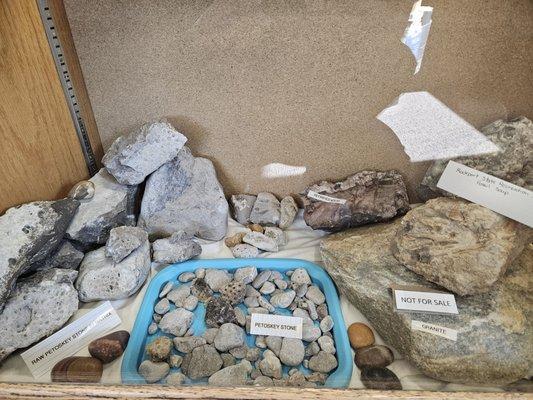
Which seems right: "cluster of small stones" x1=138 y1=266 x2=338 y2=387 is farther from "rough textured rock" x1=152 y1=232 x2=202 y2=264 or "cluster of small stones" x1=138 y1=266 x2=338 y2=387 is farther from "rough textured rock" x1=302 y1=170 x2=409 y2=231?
"rough textured rock" x1=302 y1=170 x2=409 y2=231

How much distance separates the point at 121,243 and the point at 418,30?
1.17 meters

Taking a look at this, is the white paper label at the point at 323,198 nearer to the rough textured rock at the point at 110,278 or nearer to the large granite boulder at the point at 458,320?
the large granite boulder at the point at 458,320

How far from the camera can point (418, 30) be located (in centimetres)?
121

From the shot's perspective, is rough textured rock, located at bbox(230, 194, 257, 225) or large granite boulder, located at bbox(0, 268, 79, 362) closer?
large granite boulder, located at bbox(0, 268, 79, 362)

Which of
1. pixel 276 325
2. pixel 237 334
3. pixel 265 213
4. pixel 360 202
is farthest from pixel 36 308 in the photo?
pixel 360 202

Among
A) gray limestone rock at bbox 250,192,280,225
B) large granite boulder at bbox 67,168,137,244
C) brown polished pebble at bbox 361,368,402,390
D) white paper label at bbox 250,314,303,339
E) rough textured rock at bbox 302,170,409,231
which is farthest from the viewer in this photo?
gray limestone rock at bbox 250,192,280,225

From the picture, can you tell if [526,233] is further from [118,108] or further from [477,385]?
[118,108]

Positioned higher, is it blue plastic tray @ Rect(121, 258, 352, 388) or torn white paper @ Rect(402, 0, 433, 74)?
torn white paper @ Rect(402, 0, 433, 74)

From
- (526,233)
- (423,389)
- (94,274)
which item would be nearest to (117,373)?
(94,274)

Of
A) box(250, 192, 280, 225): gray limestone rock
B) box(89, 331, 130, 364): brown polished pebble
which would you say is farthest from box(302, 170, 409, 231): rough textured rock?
box(89, 331, 130, 364): brown polished pebble

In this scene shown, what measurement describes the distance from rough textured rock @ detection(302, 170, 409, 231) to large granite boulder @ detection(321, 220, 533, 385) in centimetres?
13

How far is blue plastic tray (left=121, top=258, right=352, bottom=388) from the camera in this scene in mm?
1003

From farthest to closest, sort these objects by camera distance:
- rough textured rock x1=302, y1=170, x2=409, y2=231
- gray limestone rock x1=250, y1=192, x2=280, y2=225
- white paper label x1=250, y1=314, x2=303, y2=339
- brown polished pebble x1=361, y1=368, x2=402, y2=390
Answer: gray limestone rock x1=250, y1=192, x2=280, y2=225, rough textured rock x1=302, y1=170, x2=409, y2=231, white paper label x1=250, y1=314, x2=303, y2=339, brown polished pebble x1=361, y1=368, x2=402, y2=390

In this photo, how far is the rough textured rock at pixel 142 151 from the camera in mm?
1299
